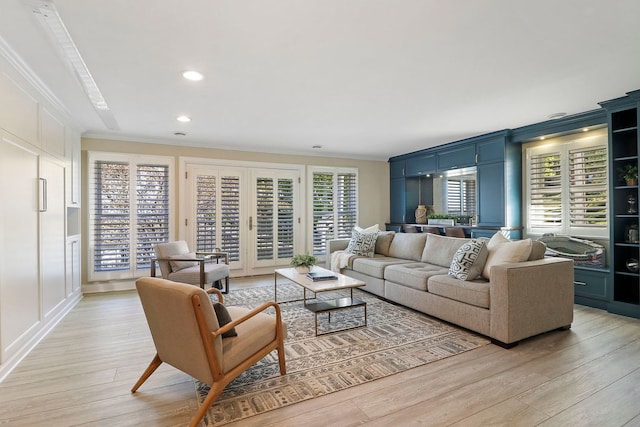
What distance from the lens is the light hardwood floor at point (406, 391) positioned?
1884 millimetres

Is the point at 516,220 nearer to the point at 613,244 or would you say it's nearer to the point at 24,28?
the point at 613,244

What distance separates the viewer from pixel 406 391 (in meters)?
2.16

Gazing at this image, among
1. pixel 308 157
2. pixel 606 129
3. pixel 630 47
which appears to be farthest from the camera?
pixel 308 157

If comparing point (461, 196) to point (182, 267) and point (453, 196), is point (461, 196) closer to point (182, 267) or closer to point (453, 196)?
point (453, 196)

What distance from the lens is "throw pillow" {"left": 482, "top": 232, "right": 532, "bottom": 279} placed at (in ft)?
10.2

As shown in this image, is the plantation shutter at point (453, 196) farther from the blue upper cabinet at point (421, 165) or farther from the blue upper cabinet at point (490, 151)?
the blue upper cabinet at point (490, 151)

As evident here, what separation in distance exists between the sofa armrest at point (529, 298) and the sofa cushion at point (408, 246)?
170cm

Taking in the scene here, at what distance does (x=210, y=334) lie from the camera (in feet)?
6.04

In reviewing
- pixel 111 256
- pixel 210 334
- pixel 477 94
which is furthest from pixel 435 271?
pixel 111 256

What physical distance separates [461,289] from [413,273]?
666 millimetres

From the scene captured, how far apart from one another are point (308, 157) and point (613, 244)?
487 centimetres

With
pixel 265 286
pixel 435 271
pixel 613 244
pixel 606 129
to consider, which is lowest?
pixel 265 286

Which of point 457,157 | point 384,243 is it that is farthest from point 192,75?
point 457,157

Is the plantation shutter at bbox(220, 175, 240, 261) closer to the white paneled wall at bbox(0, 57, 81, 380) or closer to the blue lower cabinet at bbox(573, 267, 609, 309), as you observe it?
the white paneled wall at bbox(0, 57, 81, 380)
